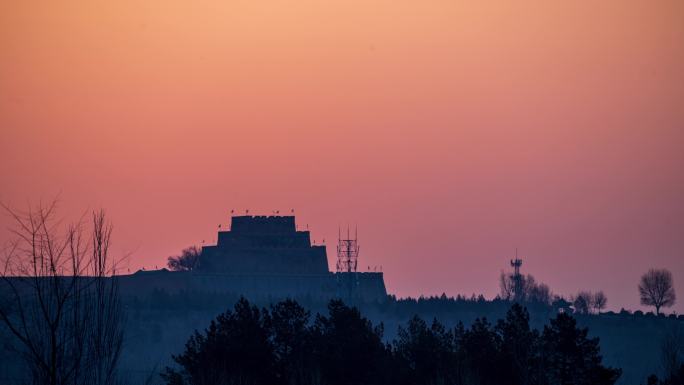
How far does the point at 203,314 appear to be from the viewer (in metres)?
137

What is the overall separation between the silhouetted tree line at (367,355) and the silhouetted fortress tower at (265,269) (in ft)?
280

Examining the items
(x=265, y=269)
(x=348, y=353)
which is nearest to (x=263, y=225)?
(x=265, y=269)

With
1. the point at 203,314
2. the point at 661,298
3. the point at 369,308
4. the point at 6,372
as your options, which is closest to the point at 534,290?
the point at 661,298

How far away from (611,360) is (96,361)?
A: 9874 centimetres

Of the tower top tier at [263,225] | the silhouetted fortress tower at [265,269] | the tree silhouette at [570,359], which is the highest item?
the tower top tier at [263,225]

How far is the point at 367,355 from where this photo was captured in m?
63.4

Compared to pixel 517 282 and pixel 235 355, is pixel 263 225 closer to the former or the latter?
pixel 517 282

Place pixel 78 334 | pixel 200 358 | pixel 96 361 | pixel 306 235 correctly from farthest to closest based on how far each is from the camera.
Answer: pixel 306 235, pixel 200 358, pixel 96 361, pixel 78 334

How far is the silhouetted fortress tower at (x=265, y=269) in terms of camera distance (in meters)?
155

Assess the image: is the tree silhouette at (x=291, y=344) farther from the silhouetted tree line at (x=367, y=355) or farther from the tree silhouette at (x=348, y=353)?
the tree silhouette at (x=348, y=353)

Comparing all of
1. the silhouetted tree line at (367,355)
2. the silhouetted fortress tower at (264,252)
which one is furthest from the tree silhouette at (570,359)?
the silhouetted fortress tower at (264,252)

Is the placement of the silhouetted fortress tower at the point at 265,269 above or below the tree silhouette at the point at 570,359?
above

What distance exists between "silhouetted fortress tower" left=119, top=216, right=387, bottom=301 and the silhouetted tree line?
85337 millimetres

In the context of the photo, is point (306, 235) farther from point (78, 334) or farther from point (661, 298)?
point (78, 334)
